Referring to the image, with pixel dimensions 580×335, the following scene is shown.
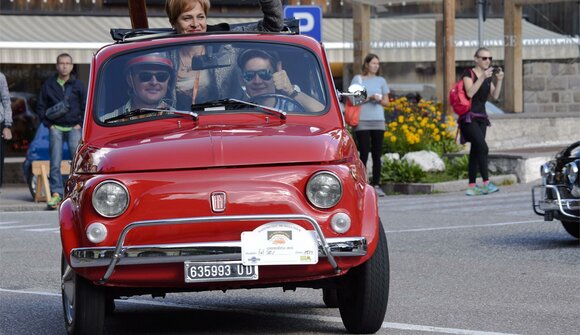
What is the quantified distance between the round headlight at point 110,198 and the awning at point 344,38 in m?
19.0

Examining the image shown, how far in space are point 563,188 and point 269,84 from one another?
487 centimetres

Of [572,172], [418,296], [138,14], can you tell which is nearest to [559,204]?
[572,172]

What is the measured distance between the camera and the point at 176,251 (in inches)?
294

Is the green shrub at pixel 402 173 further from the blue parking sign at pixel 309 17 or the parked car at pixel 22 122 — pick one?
the parked car at pixel 22 122

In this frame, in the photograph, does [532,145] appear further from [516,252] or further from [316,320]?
[316,320]

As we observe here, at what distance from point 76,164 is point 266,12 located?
187cm

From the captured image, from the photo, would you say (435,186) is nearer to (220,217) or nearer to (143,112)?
(143,112)

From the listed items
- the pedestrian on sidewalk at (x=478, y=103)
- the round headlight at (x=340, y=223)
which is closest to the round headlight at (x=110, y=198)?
the round headlight at (x=340, y=223)

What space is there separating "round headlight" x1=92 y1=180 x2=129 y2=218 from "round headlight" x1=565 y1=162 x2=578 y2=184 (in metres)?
6.14

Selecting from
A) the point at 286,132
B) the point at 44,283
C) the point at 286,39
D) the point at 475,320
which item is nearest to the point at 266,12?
the point at 286,39

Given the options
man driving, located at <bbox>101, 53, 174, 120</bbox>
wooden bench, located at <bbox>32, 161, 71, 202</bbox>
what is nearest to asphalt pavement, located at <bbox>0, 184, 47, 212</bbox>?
wooden bench, located at <bbox>32, 161, 71, 202</bbox>

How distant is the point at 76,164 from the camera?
8227 mm

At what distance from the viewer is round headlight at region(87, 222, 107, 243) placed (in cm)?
754

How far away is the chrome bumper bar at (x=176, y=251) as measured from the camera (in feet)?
24.5
